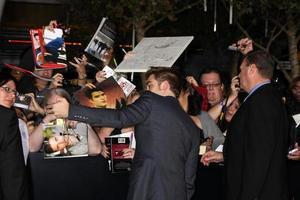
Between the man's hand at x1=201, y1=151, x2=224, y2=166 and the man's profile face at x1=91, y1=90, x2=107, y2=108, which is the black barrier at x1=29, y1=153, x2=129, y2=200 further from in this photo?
the man's hand at x1=201, y1=151, x2=224, y2=166

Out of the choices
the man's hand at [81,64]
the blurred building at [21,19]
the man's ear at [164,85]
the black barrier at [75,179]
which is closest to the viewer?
the man's ear at [164,85]

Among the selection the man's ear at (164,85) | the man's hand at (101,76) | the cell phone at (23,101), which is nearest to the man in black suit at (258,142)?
the man's ear at (164,85)

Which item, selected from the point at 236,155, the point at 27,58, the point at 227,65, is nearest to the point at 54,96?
the point at 236,155

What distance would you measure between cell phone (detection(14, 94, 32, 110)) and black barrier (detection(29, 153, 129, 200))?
1.58 feet

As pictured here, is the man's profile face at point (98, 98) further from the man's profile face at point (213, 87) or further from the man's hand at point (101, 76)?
the man's profile face at point (213, 87)

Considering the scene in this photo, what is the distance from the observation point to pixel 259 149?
4.34m

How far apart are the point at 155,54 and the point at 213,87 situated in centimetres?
130

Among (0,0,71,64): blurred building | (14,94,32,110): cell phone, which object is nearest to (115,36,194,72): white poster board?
(14,94,32,110): cell phone

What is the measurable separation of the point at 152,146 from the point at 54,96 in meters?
0.89

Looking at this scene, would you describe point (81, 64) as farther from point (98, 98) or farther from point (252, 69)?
point (252, 69)

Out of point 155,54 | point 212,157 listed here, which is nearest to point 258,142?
point 212,157

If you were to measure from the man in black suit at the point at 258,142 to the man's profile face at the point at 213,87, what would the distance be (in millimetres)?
1979

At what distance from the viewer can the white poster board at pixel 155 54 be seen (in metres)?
5.43

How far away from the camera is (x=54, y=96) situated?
448 centimetres
